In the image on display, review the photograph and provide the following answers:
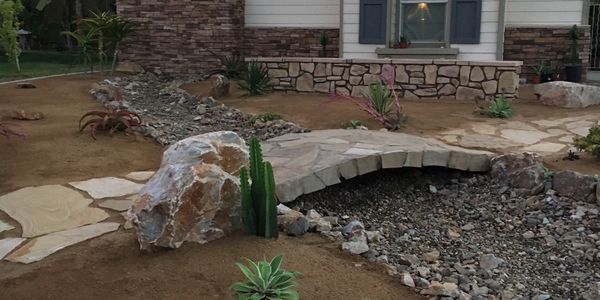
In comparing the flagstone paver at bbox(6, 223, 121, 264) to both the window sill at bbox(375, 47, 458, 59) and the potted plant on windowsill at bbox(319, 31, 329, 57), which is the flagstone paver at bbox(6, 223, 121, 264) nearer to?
the window sill at bbox(375, 47, 458, 59)

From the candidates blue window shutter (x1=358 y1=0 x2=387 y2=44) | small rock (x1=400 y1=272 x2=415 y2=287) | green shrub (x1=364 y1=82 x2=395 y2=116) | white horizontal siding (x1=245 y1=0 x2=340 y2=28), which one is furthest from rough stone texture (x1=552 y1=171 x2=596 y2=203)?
white horizontal siding (x1=245 y1=0 x2=340 y2=28)

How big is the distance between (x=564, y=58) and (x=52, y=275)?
10327 millimetres

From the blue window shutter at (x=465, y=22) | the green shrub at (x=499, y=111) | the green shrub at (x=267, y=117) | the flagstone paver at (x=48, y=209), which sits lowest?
the flagstone paver at (x=48, y=209)

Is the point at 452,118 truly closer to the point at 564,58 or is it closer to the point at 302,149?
the point at 302,149

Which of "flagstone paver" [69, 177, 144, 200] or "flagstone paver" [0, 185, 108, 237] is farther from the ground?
"flagstone paver" [69, 177, 144, 200]

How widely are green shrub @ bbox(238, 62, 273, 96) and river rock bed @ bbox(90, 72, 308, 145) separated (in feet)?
2.26

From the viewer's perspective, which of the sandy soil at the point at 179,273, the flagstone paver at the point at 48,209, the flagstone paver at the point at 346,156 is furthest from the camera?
the flagstone paver at the point at 346,156

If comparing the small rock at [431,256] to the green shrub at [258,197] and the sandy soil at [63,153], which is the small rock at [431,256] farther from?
the sandy soil at [63,153]

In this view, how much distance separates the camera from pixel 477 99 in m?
8.64

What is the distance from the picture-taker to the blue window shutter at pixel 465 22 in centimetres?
1026

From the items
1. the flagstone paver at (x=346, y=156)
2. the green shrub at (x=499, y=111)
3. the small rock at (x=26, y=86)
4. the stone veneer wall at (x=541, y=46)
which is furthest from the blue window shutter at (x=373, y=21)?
the small rock at (x=26, y=86)

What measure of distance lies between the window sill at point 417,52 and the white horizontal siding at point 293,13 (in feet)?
5.42

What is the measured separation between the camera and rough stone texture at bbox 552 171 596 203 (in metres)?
4.83

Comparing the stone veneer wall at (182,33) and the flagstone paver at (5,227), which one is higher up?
the stone veneer wall at (182,33)
